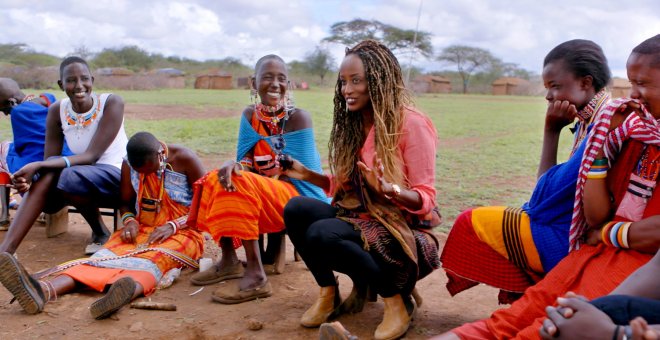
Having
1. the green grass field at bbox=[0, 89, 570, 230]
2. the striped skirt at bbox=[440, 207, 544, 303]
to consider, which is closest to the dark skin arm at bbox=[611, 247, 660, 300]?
the striped skirt at bbox=[440, 207, 544, 303]

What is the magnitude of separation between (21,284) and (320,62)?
4693 centimetres

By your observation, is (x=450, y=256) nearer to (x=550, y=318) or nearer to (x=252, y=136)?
(x=550, y=318)

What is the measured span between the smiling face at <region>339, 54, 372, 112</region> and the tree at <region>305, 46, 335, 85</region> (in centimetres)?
4499

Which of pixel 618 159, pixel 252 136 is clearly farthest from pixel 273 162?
pixel 618 159

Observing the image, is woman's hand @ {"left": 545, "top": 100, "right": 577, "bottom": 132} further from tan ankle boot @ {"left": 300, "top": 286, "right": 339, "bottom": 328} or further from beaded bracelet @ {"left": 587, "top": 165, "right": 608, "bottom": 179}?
tan ankle boot @ {"left": 300, "top": 286, "right": 339, "bottom": 328}

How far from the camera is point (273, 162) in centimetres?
384

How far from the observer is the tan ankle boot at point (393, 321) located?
2893mm

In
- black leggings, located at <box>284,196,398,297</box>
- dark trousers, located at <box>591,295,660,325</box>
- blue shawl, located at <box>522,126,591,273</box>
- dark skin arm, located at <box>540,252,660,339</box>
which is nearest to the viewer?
dark skin arm, located at <box>540,252,660,339</box>

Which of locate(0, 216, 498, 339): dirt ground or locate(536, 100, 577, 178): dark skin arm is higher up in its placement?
locate(536, 100, 577, 178): dark skin arm

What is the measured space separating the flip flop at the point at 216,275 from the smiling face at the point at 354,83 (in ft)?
4.35

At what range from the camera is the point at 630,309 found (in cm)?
177

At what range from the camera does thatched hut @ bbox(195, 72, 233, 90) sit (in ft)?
138

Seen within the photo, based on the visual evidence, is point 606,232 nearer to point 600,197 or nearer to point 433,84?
point 600,197

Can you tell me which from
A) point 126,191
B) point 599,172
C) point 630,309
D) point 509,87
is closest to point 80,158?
point 126,191
